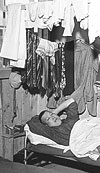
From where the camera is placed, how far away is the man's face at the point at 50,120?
3.57m

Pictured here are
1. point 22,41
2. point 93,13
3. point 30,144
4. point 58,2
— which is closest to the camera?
point 93,13

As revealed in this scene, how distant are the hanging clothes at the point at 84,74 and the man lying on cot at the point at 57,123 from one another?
233 millimetres

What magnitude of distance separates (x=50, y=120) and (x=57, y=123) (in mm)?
83

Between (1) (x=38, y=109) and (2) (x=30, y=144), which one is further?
(1) (x=38, y=109)

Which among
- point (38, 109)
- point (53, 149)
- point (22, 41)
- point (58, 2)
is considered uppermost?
point (58, 2)

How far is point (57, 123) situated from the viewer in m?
3.59

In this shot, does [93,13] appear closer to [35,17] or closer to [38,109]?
[35,17]

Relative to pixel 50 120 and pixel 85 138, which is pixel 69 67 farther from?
pixel 85 138

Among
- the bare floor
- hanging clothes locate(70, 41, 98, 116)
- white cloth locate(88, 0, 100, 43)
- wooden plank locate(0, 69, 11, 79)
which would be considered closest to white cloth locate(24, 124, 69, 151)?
the bare floor

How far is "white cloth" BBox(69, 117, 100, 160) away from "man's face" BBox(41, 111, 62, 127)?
24cm

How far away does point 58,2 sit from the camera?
2818mm

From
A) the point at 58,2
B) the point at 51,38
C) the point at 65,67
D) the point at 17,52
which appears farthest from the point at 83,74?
the point at 58,2

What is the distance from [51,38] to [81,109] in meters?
0.96

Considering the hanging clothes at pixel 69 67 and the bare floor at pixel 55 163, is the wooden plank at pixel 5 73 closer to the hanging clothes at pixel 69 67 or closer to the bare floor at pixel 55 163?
the hanging clothes at pixel 69 67
